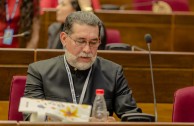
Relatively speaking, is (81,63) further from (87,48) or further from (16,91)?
(16,91)

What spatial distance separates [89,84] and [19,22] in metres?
2.31

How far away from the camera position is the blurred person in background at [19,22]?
5.50 m

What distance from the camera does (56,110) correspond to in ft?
8.97

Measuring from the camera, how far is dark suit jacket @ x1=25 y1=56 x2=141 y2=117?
339cm

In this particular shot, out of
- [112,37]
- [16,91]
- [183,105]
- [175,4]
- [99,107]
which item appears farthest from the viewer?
[175,4]

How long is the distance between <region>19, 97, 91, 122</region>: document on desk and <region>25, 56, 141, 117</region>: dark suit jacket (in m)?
0.58

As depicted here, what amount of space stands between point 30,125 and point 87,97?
A: 0.90 m

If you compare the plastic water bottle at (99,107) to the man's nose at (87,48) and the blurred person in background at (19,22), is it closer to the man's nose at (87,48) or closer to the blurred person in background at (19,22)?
the man's nose at (87,48)

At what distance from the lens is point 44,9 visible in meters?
6.89

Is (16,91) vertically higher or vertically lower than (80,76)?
lower

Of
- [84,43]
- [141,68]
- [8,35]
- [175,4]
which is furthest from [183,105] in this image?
[175,4]

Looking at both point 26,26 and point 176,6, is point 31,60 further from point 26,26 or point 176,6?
point 176,6

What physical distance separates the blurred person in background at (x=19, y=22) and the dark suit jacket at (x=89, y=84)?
2014 mm

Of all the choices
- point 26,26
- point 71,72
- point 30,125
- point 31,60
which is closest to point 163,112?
point 31,60
